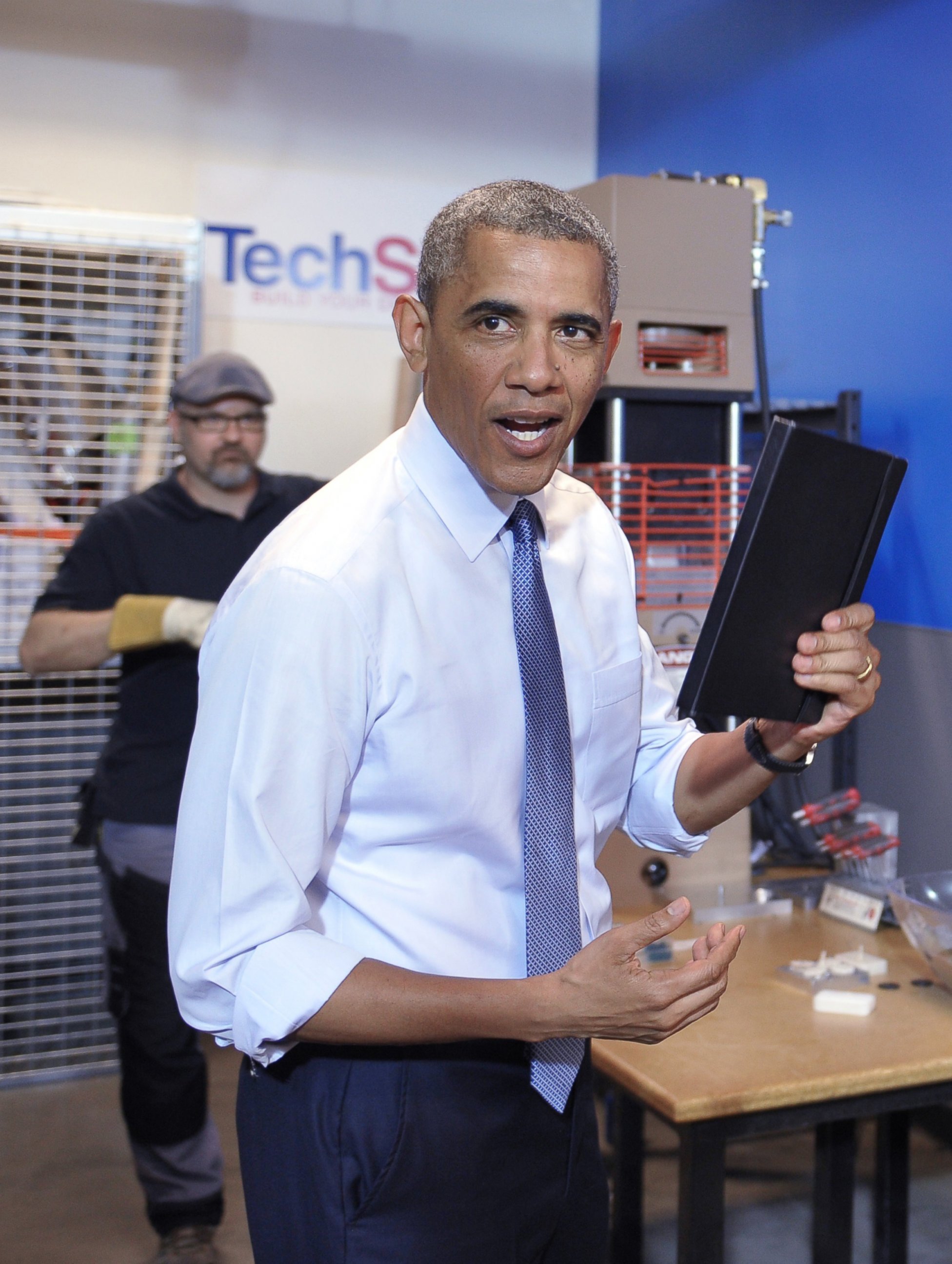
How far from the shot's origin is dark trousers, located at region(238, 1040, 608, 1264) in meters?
1.12

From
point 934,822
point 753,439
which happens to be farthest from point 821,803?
point 753,439

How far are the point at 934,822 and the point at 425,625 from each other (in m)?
1.95

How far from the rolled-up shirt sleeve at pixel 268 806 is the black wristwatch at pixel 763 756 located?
426mm

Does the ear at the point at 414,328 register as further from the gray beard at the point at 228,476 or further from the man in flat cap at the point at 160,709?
the gray beard at the point at 228,476

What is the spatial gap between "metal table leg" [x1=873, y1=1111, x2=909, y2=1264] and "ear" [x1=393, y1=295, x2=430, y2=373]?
1.62 meters

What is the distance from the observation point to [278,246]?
402 cm

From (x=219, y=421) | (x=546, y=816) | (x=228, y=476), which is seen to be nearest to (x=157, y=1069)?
(x=228, y=476)

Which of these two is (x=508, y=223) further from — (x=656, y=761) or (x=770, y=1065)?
(x=770, y=1065)

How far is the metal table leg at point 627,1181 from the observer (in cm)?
216

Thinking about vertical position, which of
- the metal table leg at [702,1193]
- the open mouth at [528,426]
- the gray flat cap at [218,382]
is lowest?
the metal table leg at [702,1193]

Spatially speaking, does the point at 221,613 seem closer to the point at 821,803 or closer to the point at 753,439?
the point at 821,803

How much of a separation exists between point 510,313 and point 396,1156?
72 centimetres

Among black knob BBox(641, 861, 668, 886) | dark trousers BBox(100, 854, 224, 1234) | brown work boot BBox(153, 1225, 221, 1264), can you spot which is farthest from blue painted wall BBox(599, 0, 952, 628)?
brown work boot BBox(153, 1225, 221, 1264)

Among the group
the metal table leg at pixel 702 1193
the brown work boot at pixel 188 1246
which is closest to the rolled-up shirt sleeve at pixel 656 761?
the metal table leg at pixel 702 1193
